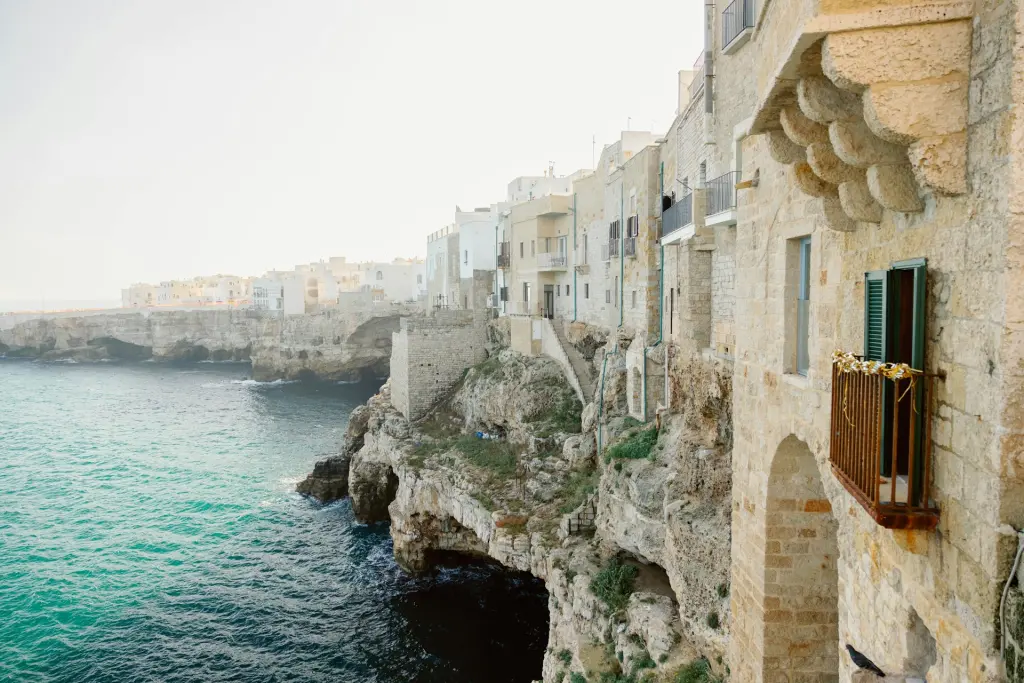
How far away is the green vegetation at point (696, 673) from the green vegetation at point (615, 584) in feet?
8.47

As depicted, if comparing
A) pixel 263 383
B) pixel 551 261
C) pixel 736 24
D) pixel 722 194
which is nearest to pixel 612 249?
pixel 551 261

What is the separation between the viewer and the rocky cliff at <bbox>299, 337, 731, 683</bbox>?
10867 mm

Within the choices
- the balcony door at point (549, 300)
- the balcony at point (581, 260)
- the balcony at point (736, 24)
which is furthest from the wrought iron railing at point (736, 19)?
the balcony door at point (549, 300)

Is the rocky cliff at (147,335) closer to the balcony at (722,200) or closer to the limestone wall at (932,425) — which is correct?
the balcony at (722,200)

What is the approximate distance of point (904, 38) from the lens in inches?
126

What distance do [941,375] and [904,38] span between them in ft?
5.43

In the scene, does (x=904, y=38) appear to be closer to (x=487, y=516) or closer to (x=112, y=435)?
(x=487, y=516)

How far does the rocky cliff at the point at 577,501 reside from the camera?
428 inches

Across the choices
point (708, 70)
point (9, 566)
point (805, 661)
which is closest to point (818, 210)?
point (805, 661)

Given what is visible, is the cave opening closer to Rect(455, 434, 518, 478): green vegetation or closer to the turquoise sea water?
the turquoise sea water

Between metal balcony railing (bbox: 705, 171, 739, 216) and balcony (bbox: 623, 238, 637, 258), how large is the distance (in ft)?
27.1

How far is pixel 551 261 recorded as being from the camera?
29891 millimetres

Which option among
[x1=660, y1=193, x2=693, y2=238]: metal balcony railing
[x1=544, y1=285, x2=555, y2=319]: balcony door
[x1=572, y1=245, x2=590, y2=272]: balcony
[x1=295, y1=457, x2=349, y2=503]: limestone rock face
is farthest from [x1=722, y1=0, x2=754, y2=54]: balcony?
[x1=295, y1=457, x2=349, y2=503]: limestone rock face

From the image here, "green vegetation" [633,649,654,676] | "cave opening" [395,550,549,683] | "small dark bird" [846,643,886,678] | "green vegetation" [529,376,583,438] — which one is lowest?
"cave opening" [395,550,549,683]
